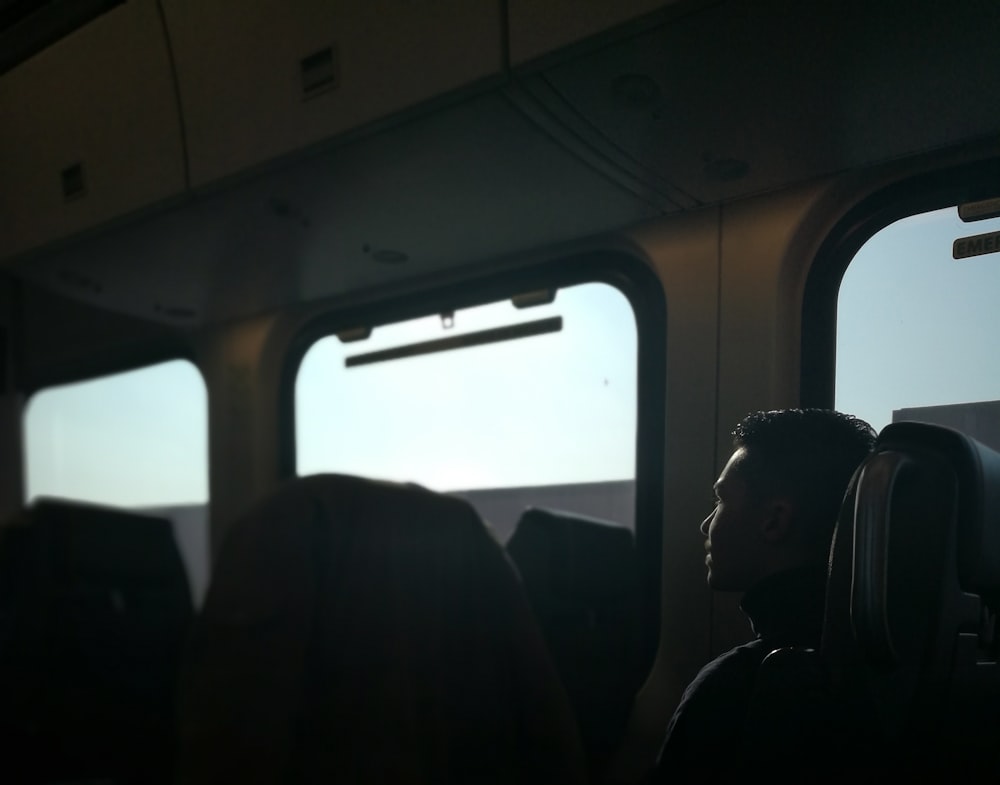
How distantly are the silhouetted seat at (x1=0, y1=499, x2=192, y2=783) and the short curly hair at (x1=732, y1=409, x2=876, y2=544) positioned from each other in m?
0.76

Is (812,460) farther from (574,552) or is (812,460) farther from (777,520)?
(574,552)

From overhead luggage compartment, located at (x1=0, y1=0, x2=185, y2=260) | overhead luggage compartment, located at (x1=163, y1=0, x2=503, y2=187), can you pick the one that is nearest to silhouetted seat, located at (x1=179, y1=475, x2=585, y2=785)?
overhead luggage compartment, located at (x1=163, y1=0, x2=503, y2=187)

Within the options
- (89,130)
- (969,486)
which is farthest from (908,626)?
(89,130)

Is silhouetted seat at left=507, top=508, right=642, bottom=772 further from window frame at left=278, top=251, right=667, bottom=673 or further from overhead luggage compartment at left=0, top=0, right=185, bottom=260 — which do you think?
overhead luggage compartment at left=0, top=0, right=185, bottom=260

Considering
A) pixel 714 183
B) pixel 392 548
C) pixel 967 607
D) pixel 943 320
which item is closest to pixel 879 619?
pixel 967 607

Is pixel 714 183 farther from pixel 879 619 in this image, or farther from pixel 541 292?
pixel 879 619

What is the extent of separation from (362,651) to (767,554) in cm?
57

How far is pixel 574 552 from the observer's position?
1.33 m

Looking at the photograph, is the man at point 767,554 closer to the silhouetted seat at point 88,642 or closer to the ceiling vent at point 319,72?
the silhouetted seat at point 88,642

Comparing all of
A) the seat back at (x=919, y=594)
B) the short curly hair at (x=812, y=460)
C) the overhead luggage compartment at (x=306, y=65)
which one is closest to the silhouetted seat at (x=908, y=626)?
the seat back at (x=919, y=594)

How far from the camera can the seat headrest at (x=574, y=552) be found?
122cm

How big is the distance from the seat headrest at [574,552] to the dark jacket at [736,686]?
0.31 meters

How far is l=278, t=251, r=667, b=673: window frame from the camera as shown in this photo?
4.50 ft

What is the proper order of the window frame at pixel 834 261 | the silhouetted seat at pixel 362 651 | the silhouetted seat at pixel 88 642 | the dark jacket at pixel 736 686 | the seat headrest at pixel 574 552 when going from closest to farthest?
1. the silhouetted seat at pixel 362 651
2. the silhouetted seat at pixel 88 642
3. the dark jacket at pixel 736 686
4. the window frame at pixel 834 261
5. the seat headrest at pixel 574 552
